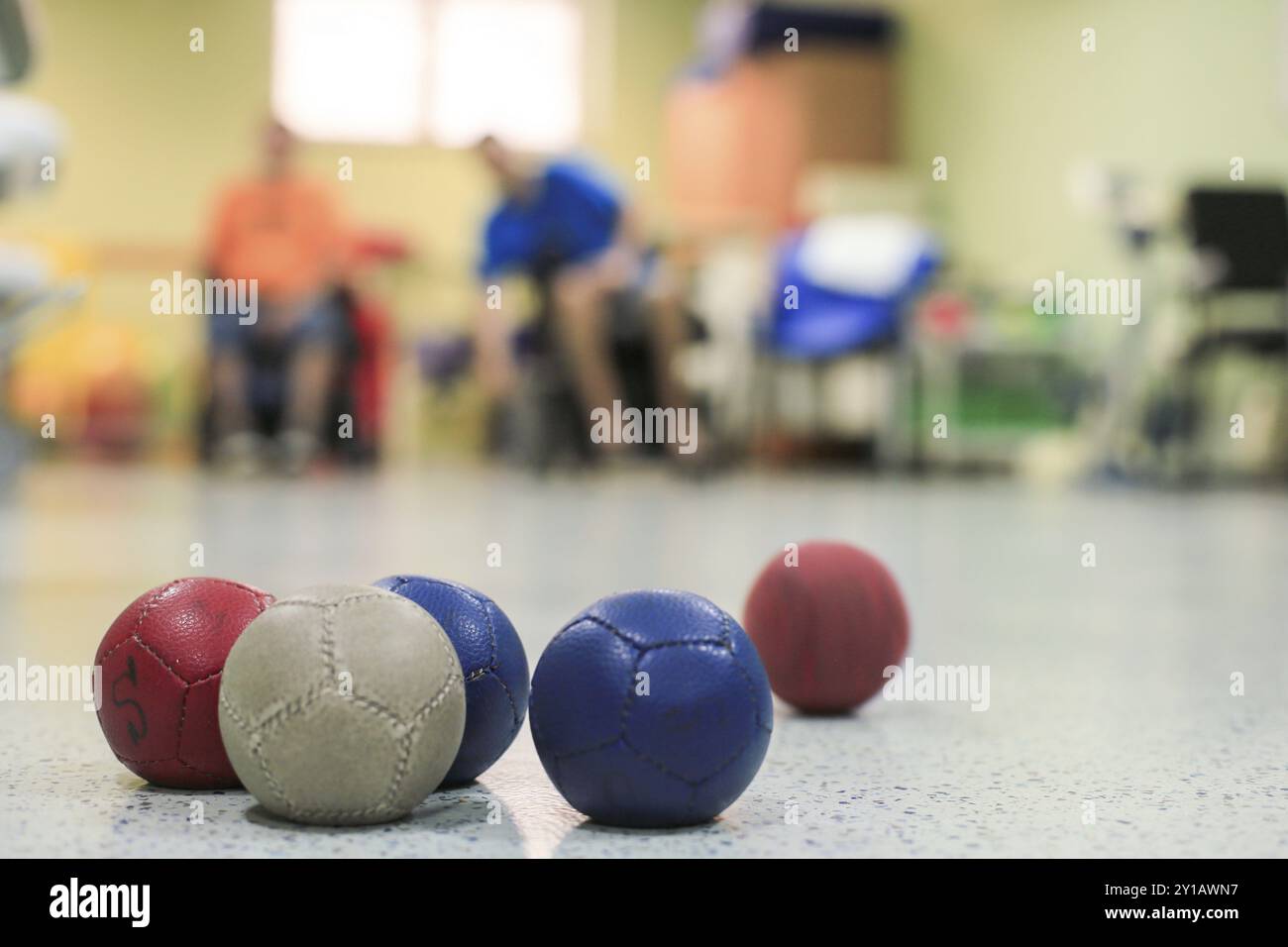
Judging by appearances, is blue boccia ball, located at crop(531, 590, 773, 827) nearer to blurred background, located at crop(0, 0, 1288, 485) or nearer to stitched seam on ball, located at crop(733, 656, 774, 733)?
stitched seam on ball, located at crop(733, 656, 774, 733)

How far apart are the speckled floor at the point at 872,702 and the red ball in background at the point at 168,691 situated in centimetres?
3

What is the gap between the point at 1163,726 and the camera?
1437 mm

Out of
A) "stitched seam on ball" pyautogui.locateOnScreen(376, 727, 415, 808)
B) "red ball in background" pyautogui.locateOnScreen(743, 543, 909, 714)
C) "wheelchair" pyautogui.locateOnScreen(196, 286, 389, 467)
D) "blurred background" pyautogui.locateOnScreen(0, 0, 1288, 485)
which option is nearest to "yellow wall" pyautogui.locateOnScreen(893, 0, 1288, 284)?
"blurred background" pyautogui.locateOnScreen(0, 0, 1288, 485)

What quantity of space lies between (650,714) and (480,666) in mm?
191

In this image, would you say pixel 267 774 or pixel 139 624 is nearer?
pixel 267 774

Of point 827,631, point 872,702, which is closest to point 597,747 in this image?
point 827,631

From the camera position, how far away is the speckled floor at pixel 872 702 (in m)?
0.98

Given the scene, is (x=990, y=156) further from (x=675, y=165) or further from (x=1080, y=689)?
(x=1080, y=689)

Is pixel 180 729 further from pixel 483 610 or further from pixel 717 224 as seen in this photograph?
pixel 717 224

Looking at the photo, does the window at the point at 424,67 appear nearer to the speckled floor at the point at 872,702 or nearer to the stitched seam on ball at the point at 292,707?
the speckled floor at the point at 872,702

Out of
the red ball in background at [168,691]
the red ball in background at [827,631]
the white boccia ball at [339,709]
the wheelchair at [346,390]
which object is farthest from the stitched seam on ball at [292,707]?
the wheelchair at [346,390]

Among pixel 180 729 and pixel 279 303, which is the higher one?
pixel 279 303

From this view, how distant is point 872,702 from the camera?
5.28 ft
